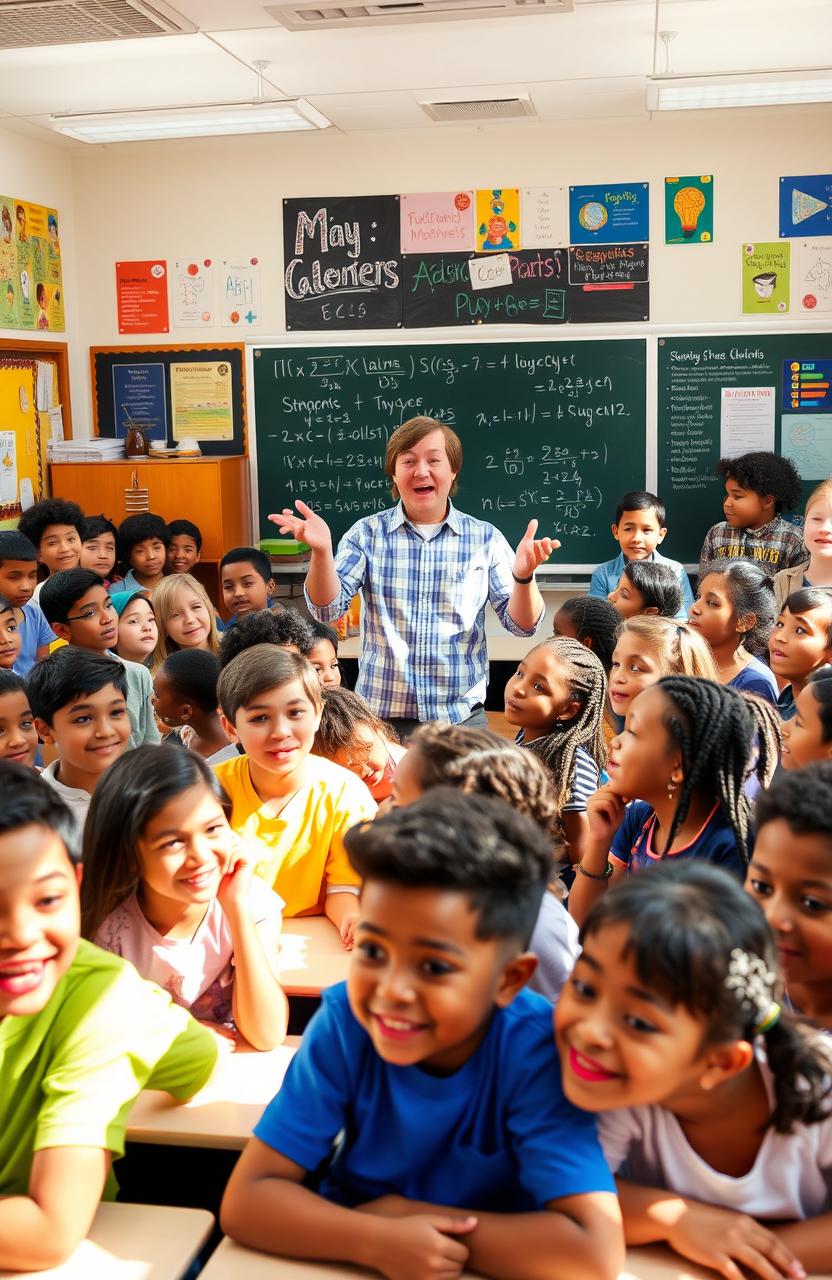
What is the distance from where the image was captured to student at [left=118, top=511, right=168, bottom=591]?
532cm

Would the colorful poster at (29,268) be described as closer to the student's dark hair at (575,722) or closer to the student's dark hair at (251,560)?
the student's dark hair at (251,560)

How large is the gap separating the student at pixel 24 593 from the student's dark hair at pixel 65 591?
0.27 meters

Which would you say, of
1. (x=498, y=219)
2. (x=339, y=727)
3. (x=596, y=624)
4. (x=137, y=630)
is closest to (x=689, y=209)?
(x=498, y=219)

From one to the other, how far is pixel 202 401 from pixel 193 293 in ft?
1.81

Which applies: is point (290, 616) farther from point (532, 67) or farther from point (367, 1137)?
point (532, 67)

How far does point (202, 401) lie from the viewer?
6.31 metres

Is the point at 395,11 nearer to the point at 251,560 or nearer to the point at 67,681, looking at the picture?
the point at 251,560

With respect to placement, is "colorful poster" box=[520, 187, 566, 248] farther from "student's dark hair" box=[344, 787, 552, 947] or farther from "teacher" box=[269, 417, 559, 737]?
"student's dark hair" box=[344, 787, 552, 947]

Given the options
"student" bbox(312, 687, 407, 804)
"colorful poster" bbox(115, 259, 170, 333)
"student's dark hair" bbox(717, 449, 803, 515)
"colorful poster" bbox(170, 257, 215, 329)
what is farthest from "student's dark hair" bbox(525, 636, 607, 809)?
"colorful poster" bbox(115, 259, 170, 333)

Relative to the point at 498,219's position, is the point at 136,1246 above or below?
below

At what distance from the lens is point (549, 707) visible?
282cm

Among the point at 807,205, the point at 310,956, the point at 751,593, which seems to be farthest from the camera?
the point at 807,205

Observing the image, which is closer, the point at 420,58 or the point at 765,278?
the point at 420,58

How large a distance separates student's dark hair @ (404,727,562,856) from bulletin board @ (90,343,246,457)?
4.71 m
